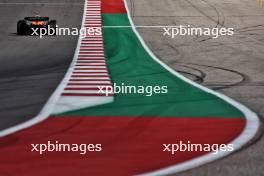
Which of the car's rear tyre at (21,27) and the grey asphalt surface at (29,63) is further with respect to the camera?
the car's rear tyre at (21,27)

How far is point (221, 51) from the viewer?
76.0ft

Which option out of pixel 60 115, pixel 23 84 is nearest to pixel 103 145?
pixel 60 115

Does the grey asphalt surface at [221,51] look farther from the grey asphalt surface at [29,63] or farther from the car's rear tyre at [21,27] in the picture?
the car's rear tyre at [21,27]

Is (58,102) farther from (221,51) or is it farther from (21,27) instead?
(21,27)

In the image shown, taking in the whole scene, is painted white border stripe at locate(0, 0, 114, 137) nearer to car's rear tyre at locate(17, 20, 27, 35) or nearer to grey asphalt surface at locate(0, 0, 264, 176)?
grey asphalt surface at locate(0, 0, 264, 176)

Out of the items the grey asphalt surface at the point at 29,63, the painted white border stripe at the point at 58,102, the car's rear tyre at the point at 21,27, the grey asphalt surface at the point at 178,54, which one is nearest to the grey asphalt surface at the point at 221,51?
the grey asphalt surface at the point at 178,54

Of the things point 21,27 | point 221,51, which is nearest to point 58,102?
point 221,51

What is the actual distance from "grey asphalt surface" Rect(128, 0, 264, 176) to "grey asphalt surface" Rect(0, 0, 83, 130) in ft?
11.5

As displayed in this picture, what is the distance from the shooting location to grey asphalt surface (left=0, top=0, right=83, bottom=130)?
11.5 m

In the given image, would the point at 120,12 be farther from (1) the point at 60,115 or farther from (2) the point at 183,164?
(2) the point at 183,164

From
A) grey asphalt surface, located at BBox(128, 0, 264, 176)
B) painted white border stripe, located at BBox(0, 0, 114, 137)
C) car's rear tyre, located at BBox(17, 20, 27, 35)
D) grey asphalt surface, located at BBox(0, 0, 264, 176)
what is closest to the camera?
grey asphalt surface, located at BBox(128, 0, 264, 176)

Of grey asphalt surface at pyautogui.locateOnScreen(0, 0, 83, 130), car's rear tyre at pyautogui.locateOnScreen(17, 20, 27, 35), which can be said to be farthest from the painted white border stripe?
car's rear tyre at pyautogui.locateOnScreen(17, 20, 27, 35)

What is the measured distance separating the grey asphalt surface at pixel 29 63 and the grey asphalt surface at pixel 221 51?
11.5ft

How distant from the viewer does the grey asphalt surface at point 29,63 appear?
37.8 ft
